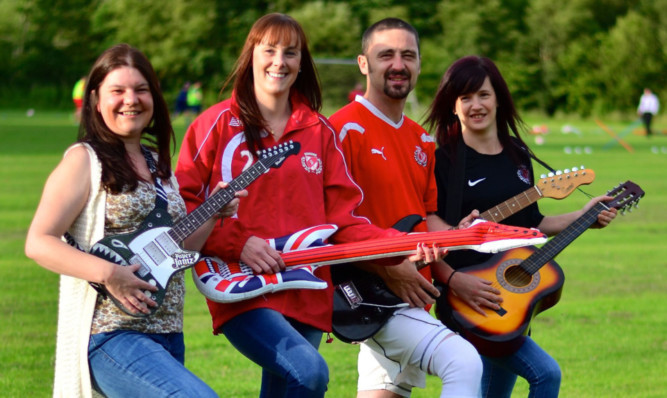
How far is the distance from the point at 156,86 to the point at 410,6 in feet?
232

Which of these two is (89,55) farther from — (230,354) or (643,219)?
(230,354)

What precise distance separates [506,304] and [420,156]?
0.86 metres

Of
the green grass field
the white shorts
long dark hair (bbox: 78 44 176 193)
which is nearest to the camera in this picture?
long dark hair (bbox: 78 44 176 193)

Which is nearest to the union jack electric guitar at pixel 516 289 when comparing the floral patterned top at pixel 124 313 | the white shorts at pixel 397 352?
the white shorts at pixel 397 352

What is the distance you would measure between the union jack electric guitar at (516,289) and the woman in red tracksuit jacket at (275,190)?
758 mm

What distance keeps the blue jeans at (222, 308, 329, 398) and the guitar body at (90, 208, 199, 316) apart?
16.3 inches

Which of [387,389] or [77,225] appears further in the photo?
[387,389]

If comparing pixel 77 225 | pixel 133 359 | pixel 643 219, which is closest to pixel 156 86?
pixel 77 225

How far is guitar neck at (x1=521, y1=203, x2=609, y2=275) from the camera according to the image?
4875 mm

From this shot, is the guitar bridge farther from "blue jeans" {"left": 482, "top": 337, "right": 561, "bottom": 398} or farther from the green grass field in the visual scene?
the green grass field

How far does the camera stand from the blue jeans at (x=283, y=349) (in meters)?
3.79

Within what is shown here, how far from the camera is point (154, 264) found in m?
3.62

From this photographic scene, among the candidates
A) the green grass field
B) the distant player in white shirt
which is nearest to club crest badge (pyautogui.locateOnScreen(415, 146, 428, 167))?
the green grass field

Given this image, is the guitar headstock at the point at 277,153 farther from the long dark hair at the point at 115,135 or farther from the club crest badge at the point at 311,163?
the long dark hair at the point at 115,135
